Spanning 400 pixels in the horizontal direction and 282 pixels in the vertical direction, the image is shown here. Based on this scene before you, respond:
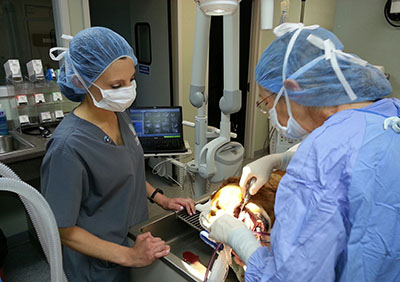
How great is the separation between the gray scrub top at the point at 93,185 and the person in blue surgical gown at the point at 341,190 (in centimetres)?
55

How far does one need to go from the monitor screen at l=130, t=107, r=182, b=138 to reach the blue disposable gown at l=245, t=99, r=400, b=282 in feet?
5.83

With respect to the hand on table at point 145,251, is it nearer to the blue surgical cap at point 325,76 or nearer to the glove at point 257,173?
the glove at point 257,173

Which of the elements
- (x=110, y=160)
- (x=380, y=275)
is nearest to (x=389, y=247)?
(x=380, y=275)

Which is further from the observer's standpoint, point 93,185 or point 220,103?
point 220,103

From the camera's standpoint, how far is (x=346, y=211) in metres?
0.61

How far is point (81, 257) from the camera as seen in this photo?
1.10m

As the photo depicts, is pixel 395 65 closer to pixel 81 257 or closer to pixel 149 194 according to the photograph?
pixel 149 194

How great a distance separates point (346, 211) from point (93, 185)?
76 cm

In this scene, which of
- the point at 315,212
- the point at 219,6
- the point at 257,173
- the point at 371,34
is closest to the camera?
the point at 315,212

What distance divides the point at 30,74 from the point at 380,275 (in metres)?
2.44

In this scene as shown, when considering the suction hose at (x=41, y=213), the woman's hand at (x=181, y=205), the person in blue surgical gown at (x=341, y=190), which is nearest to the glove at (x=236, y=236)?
the person in blue surgical gown at (x=341, y=190)

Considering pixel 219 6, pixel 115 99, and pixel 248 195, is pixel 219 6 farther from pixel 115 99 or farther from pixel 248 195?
pixel 248 195

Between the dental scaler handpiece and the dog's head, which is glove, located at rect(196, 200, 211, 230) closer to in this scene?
the dog's head

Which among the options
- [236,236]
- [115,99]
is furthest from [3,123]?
[236,236]
